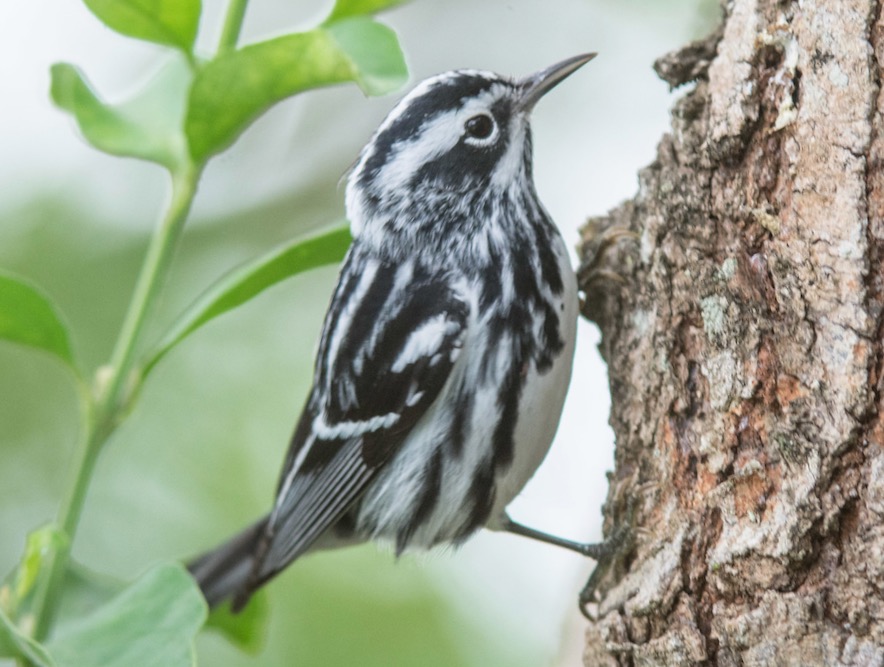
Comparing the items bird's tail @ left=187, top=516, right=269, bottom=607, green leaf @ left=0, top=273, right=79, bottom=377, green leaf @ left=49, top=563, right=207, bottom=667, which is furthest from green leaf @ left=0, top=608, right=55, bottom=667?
bird's tail @ left=187, top=516, right=269, bottom=607

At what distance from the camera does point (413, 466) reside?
2.81 m

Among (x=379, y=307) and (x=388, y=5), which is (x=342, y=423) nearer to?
(x=379, y=307)

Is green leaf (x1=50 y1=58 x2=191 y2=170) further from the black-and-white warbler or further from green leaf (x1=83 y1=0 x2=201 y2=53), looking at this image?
the black-and-white warbler

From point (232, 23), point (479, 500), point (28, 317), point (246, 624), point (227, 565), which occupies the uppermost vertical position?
point (232, 23)

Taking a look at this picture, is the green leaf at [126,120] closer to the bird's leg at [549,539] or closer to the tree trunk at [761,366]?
the tree trunk at [761,366]

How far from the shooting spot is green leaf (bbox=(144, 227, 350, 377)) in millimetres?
2043

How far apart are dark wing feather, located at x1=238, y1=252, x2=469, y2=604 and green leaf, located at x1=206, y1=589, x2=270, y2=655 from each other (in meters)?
0.05

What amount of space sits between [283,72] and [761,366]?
3.49 feet

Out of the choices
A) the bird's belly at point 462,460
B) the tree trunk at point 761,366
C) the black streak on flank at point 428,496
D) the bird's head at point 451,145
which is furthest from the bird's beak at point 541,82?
the black streak on flank at point 428,496

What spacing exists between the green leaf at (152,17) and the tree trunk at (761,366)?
1.06m

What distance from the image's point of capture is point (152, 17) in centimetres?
197

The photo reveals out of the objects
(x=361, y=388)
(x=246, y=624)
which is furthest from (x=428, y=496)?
(x=246, y=624)

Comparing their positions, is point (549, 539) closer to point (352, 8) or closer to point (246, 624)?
point (246, 624)

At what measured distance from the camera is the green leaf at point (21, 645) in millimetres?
1626
